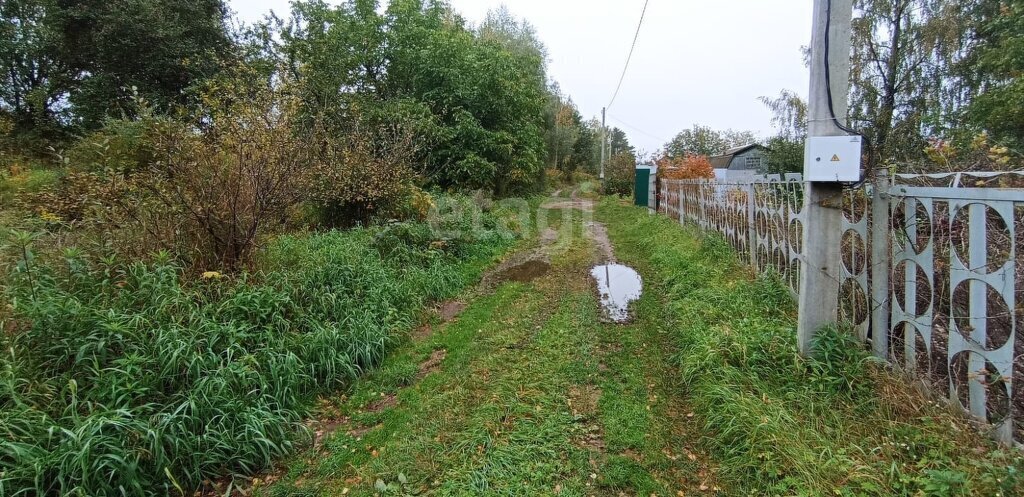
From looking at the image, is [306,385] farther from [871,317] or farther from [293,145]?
[871,317]

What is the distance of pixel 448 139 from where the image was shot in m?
13.0

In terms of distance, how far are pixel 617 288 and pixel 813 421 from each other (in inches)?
137

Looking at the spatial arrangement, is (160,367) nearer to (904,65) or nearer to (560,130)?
(904,65)

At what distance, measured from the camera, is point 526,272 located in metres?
6.60

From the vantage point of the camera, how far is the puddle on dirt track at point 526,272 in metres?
6.23

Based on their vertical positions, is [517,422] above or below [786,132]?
below

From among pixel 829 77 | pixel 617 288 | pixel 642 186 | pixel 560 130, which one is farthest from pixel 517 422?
pixel 560 130

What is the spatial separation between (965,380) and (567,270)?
15.6 ft

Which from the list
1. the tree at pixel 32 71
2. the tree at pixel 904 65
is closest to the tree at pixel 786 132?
the tree at pixel 904 65

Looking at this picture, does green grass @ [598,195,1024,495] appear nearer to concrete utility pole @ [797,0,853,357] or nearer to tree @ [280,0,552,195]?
concrete utility pole @ [797,0,853,357]

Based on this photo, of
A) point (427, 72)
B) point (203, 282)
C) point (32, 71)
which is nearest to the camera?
point (203, 282)

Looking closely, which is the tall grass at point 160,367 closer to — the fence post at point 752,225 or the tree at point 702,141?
the fence post at point 752,225

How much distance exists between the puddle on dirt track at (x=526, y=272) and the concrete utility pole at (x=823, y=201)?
3.80 m

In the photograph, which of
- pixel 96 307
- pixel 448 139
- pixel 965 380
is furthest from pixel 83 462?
pixel 448 139
